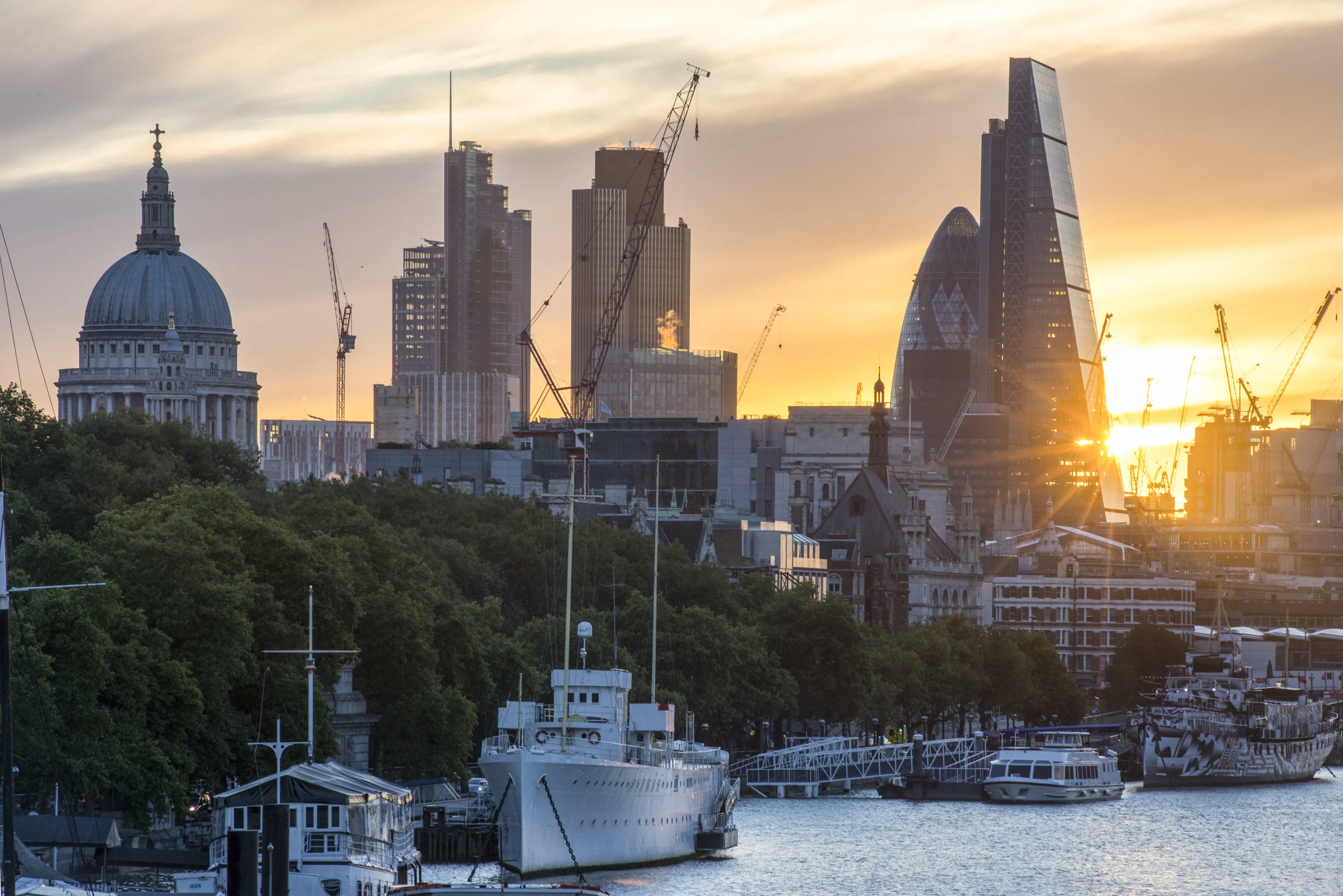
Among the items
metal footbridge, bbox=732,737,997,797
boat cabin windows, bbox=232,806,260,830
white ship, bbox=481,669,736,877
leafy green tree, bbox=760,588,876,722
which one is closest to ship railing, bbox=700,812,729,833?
white ship, bbox=481,669,736,877

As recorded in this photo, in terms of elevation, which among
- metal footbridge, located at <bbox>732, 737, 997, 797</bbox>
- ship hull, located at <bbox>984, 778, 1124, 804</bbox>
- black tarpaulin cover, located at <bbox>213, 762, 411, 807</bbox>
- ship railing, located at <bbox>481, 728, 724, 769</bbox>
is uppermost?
ship railing, located at <bbox>481, 728, 724, 769</bbox>

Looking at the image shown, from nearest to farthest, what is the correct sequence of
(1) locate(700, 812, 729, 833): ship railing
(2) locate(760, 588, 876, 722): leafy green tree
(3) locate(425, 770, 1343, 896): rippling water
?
(3) locate(425, 770, 1343, 896): rippling water < (1) locate(700, 812, 729, 833): ship railing < (2) locate(760, 588, 876, 722): leafy green tree

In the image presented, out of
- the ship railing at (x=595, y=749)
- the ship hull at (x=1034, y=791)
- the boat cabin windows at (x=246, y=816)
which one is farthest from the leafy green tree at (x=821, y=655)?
the boat cabin windows at (x=246, y=816)

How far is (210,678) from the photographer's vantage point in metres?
104

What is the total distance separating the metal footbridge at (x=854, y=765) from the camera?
17025 cm

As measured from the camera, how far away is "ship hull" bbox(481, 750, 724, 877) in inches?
4070

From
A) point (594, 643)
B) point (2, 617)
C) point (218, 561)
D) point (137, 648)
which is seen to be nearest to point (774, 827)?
point (594, 643)

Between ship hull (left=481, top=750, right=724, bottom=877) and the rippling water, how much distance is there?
1.22m

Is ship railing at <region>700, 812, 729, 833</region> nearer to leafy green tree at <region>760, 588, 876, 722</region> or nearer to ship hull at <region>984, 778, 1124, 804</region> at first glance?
ship hull at <region>984, 778, 1124, 804</region>

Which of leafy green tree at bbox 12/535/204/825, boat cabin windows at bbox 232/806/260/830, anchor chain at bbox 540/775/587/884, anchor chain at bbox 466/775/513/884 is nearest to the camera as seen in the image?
boat cabin windows at bbox 232/806/260/830

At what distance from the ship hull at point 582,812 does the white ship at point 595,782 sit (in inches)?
2.2

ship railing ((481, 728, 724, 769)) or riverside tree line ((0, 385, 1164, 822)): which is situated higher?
riverside tree line ((0, 385, 1164, 822))

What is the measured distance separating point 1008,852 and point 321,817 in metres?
54.1

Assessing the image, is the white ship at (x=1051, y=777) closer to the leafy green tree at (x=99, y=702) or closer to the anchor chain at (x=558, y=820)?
the anchor chain at (x=558, y=820)
